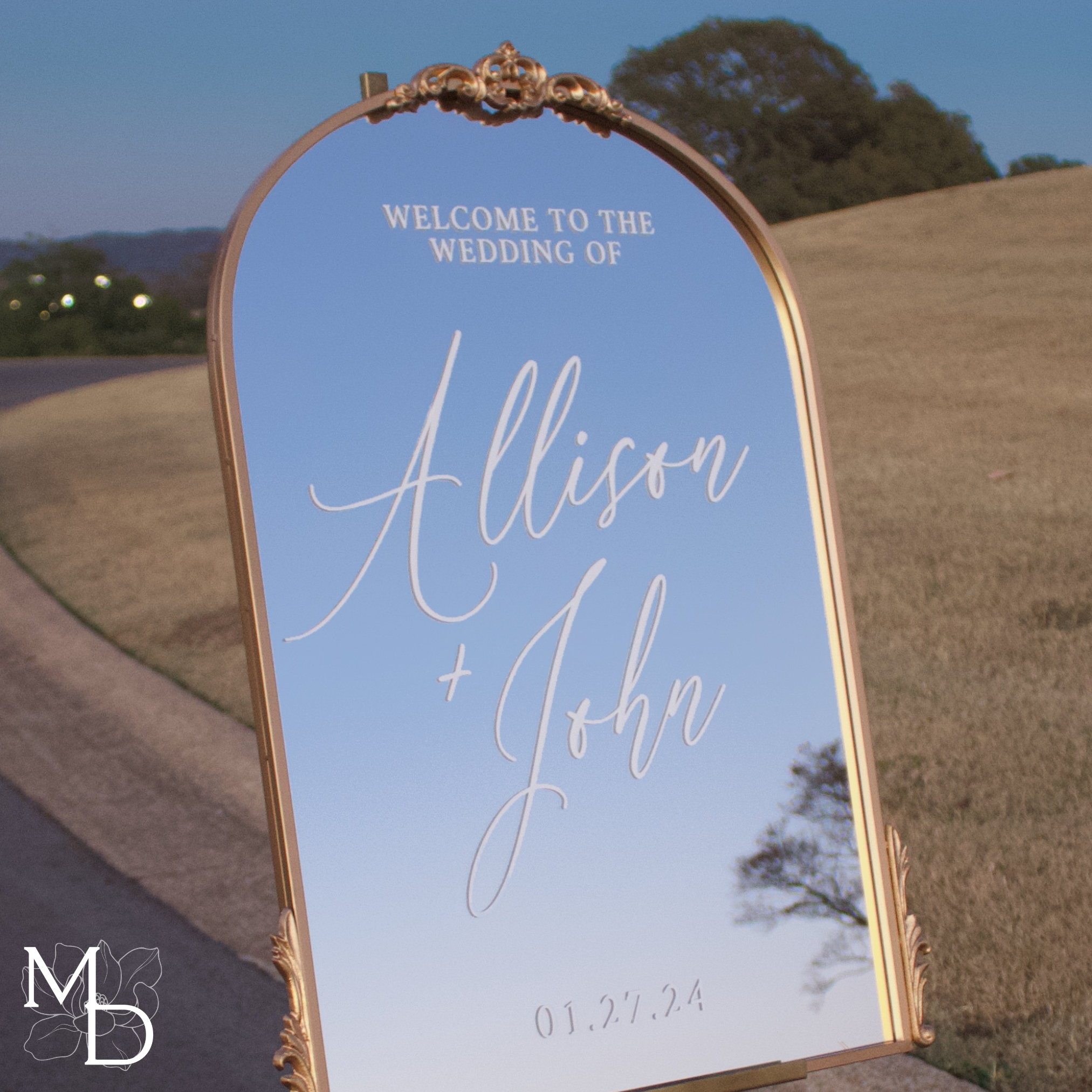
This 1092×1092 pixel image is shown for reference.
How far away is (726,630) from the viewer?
2.47m

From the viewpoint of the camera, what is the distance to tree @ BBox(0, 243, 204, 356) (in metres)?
25.0

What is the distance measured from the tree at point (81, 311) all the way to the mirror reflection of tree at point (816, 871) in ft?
78.4

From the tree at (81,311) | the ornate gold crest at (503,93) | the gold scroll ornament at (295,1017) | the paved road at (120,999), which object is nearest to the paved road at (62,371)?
the tree at (81,311)

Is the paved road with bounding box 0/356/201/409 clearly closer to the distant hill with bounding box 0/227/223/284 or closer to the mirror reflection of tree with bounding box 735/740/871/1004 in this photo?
the distant hill with bounding box 0/227/223/284

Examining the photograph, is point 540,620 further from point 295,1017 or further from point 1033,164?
point 1033,164

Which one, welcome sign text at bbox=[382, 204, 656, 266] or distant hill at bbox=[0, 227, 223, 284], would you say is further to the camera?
distant hill at bbox=[0, 227, 223, 284]

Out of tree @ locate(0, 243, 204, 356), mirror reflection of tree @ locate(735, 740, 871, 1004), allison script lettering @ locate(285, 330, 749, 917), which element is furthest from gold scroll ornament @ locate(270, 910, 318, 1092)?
tree @ locate(0, 243, 204, 356)

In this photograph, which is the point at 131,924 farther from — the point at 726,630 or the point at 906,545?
the point at 906,545

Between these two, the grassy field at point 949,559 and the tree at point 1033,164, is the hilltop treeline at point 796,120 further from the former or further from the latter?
the grassy field at point 949,559

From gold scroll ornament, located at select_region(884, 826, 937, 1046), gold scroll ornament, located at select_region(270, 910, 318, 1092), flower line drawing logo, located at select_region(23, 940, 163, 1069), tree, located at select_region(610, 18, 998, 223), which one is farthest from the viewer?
tree, located at select_region(610, 18, 998, 223)

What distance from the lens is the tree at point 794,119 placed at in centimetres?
3172

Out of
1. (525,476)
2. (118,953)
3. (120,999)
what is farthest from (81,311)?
(525,476)

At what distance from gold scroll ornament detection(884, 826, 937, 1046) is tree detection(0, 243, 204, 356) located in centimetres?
2395

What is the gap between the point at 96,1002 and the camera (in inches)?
151
